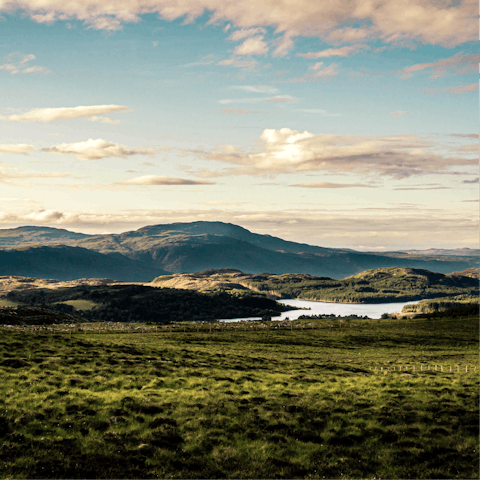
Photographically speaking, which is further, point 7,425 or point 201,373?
point 201,373

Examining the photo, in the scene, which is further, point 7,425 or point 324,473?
point 7,425

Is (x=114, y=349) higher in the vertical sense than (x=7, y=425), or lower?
lower

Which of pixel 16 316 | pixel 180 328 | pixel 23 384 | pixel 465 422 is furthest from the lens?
pixel 16 316

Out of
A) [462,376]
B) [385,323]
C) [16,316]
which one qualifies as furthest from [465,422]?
[16,316]

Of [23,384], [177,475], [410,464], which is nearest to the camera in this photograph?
[177,475]

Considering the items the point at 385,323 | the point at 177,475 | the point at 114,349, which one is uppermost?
the point at 177,475

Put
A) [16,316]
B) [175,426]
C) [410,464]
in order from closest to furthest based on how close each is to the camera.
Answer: [410,464] → [175,426] → [16,316]

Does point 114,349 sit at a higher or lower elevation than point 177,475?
lower

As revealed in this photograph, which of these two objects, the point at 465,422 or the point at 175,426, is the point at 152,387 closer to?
the point at 175,426

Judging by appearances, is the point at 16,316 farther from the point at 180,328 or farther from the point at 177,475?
the point at 177,475

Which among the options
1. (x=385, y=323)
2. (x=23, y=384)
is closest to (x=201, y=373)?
(x=23, y=384)

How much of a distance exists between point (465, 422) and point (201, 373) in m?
25.0

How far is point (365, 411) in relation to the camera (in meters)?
28.9

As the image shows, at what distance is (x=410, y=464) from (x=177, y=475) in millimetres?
11616
